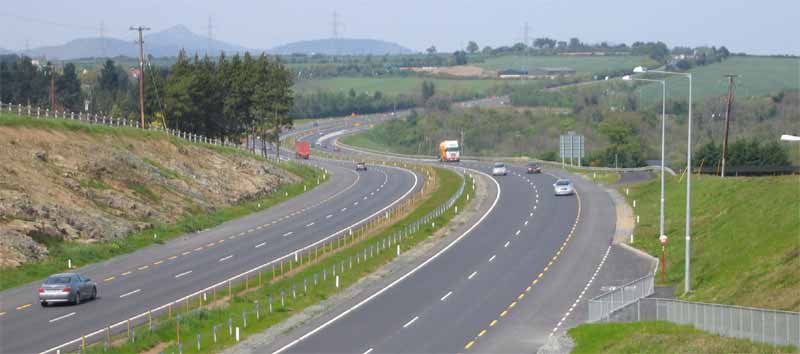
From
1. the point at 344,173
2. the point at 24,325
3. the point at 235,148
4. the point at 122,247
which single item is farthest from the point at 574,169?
the point at 24,325

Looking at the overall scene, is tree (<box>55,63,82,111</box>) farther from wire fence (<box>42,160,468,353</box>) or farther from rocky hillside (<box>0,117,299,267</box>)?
wire fence (<box>42,160,468,353</box>)

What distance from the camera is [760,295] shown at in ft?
118

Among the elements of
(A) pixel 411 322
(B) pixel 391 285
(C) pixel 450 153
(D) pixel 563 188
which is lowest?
(C) pixel 450 153

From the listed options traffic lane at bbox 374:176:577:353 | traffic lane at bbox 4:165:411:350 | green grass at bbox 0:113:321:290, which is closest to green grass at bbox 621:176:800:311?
traffic lane at bbox 374:176:577:353

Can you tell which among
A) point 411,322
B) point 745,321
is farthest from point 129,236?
point 745,321

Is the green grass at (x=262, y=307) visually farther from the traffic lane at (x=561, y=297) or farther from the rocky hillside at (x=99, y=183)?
the rocky hillside at (x=99, y=183)

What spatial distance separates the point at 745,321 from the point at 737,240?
813 inches

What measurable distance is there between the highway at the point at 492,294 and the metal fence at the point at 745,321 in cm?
565

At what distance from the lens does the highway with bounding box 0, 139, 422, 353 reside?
1663 inches

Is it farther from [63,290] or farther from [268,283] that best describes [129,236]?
[63,290]

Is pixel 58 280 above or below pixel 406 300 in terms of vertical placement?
above

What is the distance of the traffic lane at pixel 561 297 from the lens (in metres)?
39.8

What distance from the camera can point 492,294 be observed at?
5097 centimetres

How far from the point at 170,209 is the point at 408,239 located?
16282mm
